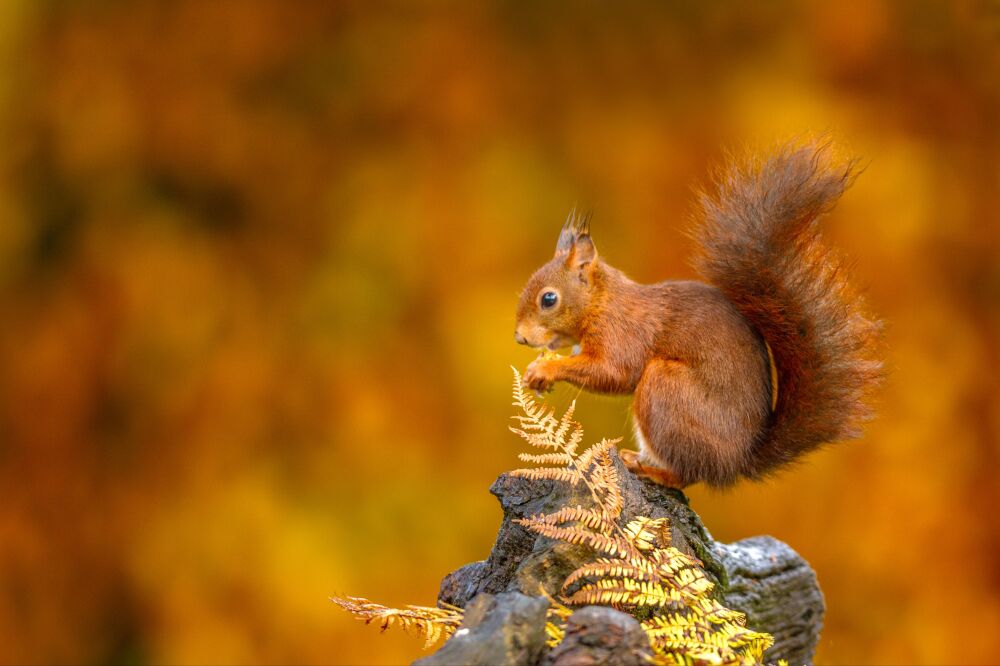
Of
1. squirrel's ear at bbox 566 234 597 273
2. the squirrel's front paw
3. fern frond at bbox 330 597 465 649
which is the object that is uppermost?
squirrel's ear at bbox 566 234 597 273

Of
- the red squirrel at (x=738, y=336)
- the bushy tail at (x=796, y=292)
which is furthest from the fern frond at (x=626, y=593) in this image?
the bushy tail at (x=796, y=292)

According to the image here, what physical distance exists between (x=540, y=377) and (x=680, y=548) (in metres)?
0.42

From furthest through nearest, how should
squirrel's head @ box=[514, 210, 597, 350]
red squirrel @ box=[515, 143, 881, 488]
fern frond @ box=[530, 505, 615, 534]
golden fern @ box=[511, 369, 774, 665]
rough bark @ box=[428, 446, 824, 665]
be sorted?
squirrel's head @ box=[514, 210, 597, 350] < red squirrel @ box=[515, 143, 881, 488] < rough bark @ box=[428, 446, 824, 665] < fern frond @ box=[530, 505, 615, 534] < golden fern @ box=[511, 369, 774, 665]

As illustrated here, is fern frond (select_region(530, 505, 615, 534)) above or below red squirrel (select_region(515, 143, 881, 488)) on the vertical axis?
below

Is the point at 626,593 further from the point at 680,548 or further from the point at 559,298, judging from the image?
the point at 559,298

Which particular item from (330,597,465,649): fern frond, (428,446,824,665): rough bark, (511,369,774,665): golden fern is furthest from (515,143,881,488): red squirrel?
(330,597,465,649): fern frond

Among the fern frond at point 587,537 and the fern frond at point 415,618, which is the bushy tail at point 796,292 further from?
the fern frond at point 415,618

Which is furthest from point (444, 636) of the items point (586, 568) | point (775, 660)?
point (775, 660)

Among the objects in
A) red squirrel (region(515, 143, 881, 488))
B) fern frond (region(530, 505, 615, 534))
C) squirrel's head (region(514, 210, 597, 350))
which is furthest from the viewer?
squirrel's head (region(514, 210, 597, 350))

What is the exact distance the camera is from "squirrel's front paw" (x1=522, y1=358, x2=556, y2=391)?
1.94 meters

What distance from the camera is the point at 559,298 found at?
1986 millimetres

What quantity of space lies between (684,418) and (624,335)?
0.20m

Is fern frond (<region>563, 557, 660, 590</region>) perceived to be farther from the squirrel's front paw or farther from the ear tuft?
the ear tuft

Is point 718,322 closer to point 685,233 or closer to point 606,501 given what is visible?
point 685,233
